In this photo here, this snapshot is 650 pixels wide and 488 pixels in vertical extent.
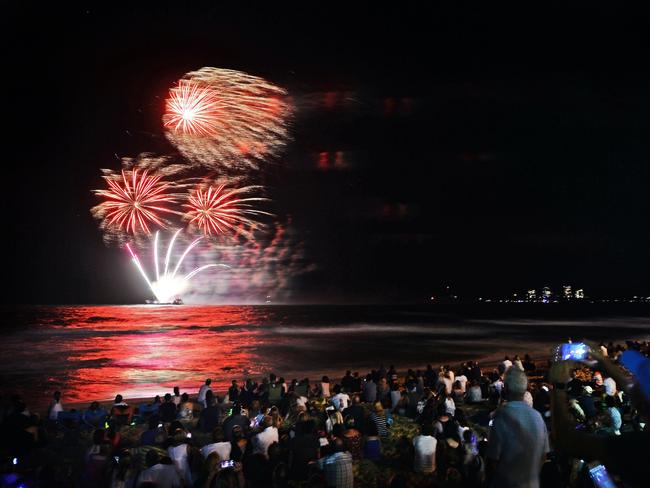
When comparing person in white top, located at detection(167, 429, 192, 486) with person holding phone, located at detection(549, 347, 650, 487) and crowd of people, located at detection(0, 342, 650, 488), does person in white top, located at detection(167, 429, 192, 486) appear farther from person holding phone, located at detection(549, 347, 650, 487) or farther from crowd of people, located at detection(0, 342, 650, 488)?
person holding phone, located at detection(549, 347, 650, 487)

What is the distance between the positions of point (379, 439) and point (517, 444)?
662 cm

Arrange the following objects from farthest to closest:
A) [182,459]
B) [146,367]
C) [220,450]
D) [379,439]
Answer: [146,367]
[379,439]
[220,450]
[182,459]

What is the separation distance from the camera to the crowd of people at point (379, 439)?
8.05 feet

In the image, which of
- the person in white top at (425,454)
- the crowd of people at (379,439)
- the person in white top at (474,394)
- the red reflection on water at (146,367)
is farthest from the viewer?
the red reflection on water at (146,367)

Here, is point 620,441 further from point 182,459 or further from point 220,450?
point 182,459

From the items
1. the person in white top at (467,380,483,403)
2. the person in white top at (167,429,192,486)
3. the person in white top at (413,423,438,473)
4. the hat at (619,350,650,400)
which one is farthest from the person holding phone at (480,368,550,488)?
the person in white top at (467,380,483,403)

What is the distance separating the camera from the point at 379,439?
10.2 metres

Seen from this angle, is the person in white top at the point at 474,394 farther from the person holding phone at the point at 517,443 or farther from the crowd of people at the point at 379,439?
the person holding phone at the point at 517,443

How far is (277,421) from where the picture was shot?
11812 millimetres

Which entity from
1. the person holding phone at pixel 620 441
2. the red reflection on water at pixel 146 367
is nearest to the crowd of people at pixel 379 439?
the person holding phone at pixel 620 441

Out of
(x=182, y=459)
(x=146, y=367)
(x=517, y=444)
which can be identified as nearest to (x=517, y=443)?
(x=517, y=444)

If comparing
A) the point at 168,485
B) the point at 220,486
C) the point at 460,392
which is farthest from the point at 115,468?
the point at 460,392

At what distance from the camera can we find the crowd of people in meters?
2.45

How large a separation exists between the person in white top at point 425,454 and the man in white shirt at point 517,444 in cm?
522
